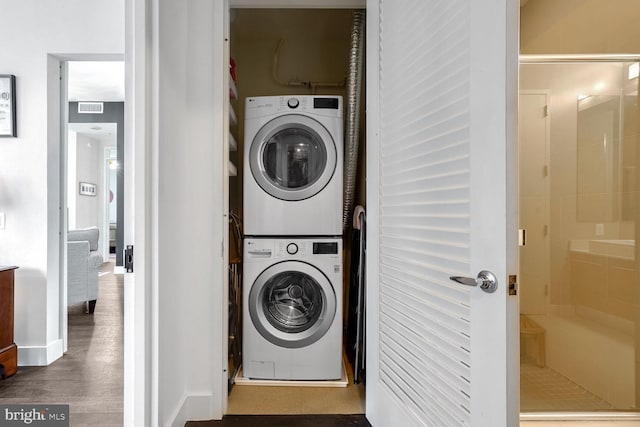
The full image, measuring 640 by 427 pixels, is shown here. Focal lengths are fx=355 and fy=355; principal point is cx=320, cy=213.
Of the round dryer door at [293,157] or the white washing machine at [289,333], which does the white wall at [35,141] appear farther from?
the white washing machine at [289,333]

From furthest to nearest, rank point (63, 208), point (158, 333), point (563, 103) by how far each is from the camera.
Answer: point (63, 208) → point (563, 103) → point (158, 333)

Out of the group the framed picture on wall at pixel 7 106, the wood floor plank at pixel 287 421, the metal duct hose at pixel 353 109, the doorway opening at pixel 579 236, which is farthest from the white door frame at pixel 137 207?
the doorway opening at pixel 579 236

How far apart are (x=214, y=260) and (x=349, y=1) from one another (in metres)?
1.59

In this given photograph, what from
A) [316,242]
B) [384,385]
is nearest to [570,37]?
[316,242]

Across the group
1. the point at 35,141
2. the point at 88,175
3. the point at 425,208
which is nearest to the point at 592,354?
the point at 425,208

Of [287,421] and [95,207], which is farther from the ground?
[95,207]

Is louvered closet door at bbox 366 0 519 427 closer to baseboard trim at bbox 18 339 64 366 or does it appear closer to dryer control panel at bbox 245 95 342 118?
dryer control panel at bbox 245 95 342 118

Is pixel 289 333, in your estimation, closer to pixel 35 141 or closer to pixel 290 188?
pixel 290 188

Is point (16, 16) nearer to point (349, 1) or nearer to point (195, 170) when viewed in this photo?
point (195, 170)

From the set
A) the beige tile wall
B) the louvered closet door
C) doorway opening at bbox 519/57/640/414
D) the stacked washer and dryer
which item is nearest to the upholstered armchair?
the stacked washer and dryer

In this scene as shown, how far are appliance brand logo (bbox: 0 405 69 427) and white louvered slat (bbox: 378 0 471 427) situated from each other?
167 centimetres

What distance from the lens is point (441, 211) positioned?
46.9 inches

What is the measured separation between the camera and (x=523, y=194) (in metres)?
2.24

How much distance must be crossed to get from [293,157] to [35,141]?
5.92ft
